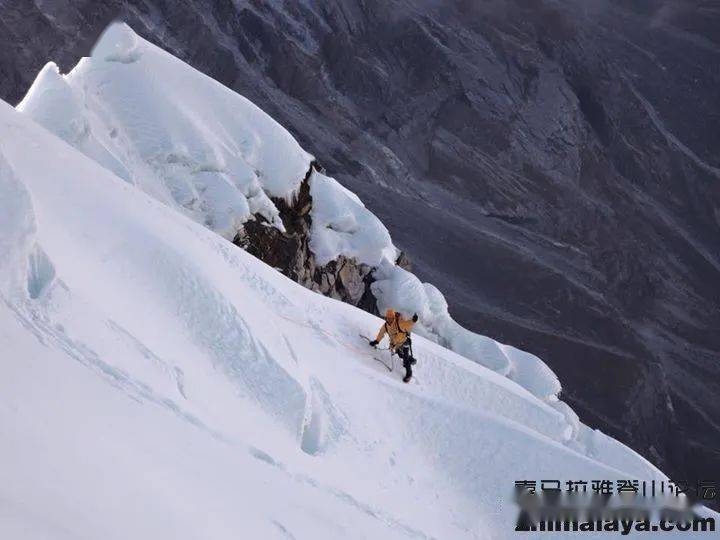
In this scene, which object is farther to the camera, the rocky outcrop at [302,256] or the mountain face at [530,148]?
the mountain face at [530,148]

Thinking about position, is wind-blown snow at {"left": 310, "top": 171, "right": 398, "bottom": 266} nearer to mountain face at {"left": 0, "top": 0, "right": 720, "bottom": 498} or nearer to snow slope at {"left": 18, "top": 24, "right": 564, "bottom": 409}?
snow slope at {"left": 18, "top": 24, "right": 564, "bottom": 409}

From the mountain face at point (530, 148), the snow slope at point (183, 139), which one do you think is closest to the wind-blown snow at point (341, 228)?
the snow slope at point (183, 139)

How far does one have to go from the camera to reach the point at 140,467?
550 cm

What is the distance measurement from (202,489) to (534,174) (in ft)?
166

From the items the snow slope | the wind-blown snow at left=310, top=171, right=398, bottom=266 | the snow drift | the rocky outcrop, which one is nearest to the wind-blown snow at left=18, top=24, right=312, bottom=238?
the snow slope

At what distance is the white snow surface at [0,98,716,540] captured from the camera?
518 cm

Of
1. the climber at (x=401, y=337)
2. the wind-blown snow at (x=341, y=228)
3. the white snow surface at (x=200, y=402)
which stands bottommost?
the white snow surface at (x=200, y=402)

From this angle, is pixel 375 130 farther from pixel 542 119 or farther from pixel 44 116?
pixel 44 116

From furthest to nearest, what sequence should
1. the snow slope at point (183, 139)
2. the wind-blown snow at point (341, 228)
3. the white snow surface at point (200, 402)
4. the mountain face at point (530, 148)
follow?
1. the mountain face at point (530, 148)
2. the wind-blown snow at point (341, 228)
3. the snow slope at point (183, 139)
4. the white snow surface at point (200, 402)

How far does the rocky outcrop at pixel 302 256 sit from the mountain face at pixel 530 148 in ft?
72.2

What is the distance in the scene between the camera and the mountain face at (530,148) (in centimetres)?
4334

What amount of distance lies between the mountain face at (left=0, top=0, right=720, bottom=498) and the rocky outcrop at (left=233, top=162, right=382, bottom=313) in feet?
72.2

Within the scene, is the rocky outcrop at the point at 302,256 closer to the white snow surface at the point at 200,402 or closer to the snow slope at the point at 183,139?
the snow slope at the point at 183,139

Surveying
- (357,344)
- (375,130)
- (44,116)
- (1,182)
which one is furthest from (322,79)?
(1,182)
